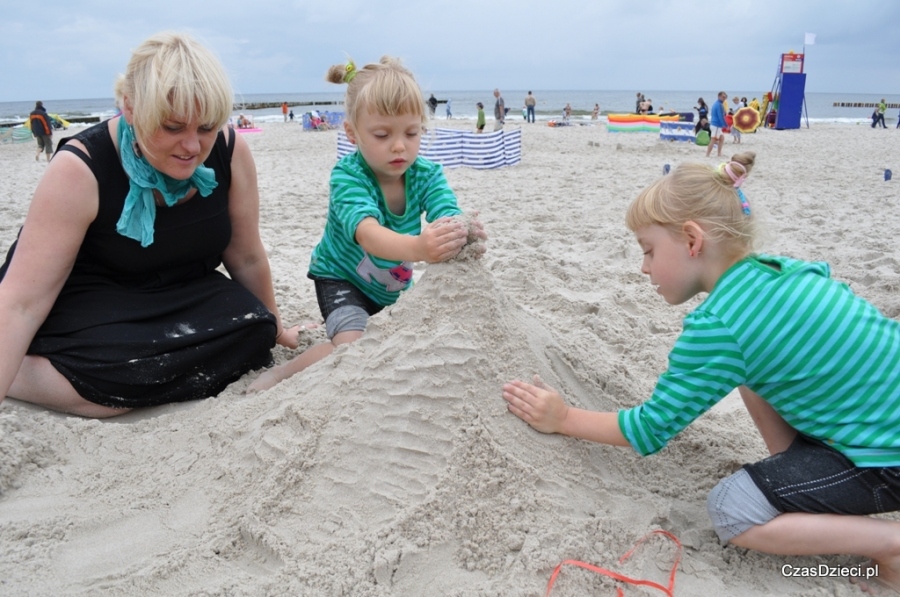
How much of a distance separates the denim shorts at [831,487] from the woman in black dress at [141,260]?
2.16 m

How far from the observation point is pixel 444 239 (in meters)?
2.13

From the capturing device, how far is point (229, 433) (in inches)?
87.0

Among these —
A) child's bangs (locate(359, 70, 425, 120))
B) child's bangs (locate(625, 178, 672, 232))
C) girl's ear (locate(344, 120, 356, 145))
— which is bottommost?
child's bangs (locate(625, 178, 672, 232))

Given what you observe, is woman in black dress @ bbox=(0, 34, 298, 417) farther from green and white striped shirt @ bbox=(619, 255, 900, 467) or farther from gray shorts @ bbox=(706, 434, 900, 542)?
gray shorts @ bbox=(706, 434, 900, 542)

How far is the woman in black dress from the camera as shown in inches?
90.4

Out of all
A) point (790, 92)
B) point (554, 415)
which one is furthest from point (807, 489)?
point (790, 92)

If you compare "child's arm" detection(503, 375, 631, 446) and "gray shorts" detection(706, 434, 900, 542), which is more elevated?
"child's arm" detection(503, 375, 631, 446)

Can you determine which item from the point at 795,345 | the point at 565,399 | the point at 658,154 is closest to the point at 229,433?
the point at 565,399

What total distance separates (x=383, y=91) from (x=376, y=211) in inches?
18.6

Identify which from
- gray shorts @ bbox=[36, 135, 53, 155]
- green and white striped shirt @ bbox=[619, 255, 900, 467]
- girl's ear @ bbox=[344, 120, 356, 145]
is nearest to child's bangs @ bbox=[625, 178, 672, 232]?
green and white striped shirt @ bbox=[619, 255, 900, 467]

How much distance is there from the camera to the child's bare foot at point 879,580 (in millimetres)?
1680

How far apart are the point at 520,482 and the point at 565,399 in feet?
1.35

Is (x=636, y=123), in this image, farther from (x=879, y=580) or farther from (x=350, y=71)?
(x=879, y=580)

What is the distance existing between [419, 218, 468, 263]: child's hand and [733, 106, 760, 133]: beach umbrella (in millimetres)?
18161
